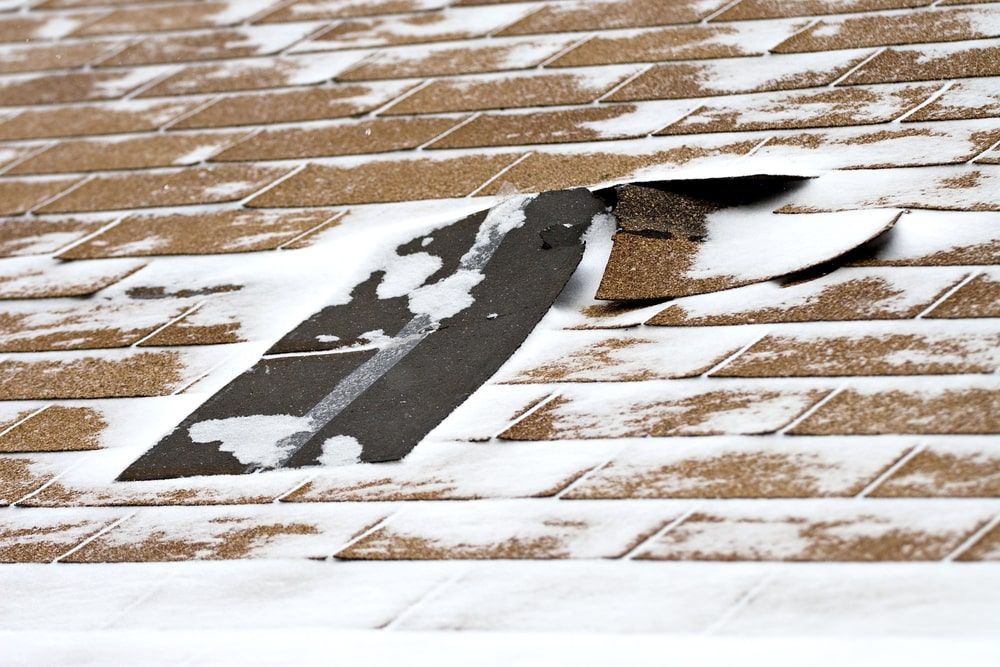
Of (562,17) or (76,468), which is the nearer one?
(76,468)

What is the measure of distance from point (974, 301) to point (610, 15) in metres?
1.45

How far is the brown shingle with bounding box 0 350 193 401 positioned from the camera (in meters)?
2.20

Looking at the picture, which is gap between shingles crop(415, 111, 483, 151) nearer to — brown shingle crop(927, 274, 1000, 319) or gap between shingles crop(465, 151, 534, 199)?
gap between shingles crop(465, 151, 534, 199)

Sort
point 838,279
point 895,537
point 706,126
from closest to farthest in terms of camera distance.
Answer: point 895,537
point 838,279
point 706,126

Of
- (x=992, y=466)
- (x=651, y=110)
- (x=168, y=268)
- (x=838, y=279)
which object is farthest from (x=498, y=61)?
(x=992, y=466)

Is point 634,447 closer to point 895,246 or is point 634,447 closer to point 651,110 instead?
point 895,246

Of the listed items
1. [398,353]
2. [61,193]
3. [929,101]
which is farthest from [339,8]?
[929,101]

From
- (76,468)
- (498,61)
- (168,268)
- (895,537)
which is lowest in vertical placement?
(895,537)

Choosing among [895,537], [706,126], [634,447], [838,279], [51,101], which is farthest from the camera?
[51,101]

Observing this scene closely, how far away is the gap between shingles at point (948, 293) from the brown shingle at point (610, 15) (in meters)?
1.22

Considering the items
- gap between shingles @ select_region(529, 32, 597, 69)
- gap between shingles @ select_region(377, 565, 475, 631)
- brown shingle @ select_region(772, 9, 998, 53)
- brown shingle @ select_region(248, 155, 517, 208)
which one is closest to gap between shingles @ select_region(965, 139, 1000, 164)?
brown shingle @ select_region(772, 9, 998, 53)

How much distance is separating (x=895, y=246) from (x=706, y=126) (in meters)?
0.61

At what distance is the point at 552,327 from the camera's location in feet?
6.85

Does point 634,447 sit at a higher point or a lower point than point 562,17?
lower
